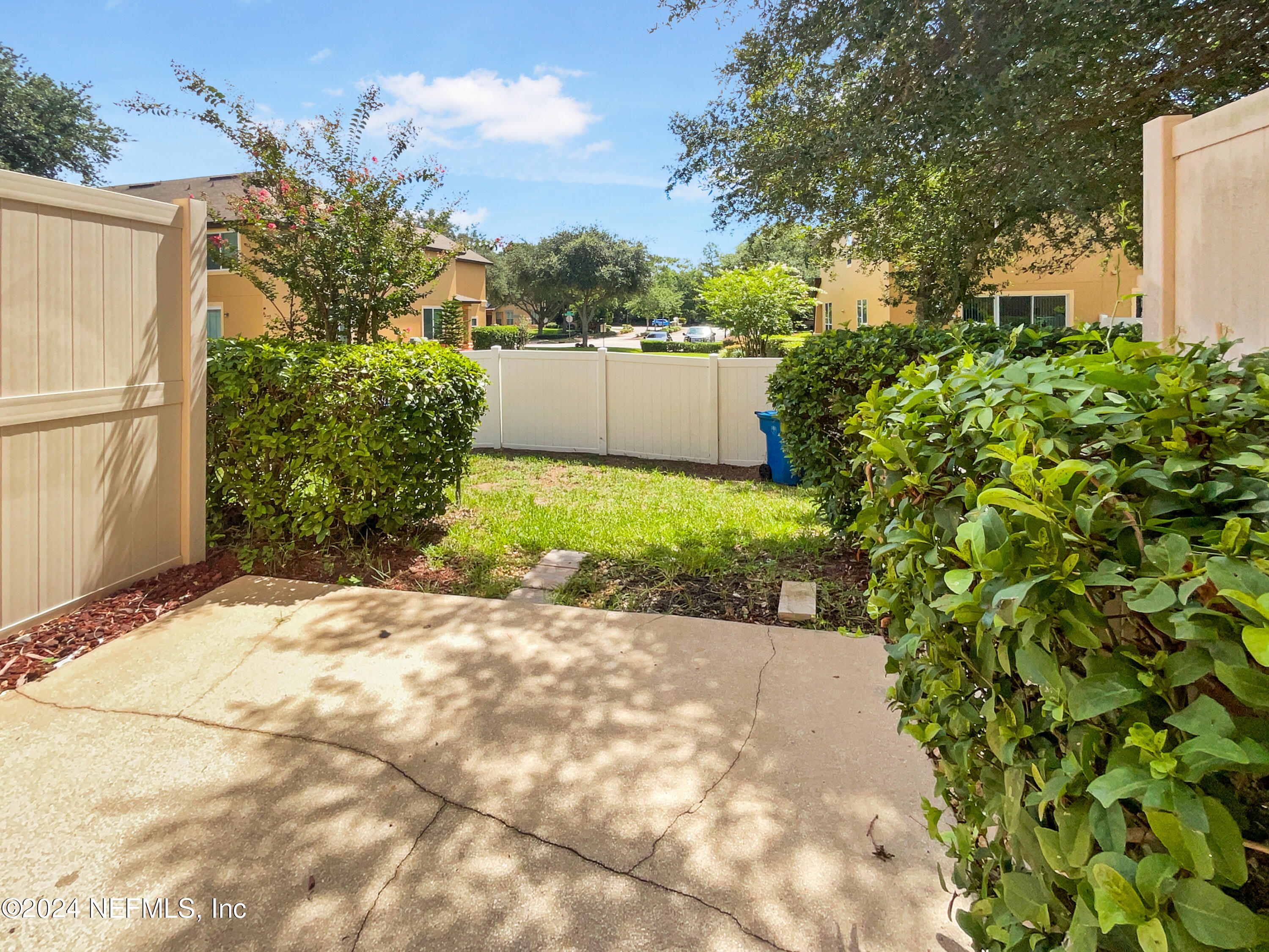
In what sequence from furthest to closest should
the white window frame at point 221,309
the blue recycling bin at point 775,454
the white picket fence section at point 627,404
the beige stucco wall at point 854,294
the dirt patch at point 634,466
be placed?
the white window frame at point 221,309
the beige stucco wall at point 854,294
the white picket fence section at point 627,404
the dirt patch at point 634,466
the blue recycling bin at point 775,454

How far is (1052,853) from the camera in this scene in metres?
0.94

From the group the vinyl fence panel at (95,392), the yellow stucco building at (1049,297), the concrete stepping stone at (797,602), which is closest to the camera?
the vinyl fence panel at (95,392)

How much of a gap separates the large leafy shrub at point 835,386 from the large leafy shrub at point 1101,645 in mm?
3250

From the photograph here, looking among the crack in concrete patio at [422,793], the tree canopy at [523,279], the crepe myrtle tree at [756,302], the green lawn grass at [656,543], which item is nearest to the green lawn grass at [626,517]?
the green lawn grass at [656,543]

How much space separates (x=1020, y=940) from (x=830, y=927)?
902mm

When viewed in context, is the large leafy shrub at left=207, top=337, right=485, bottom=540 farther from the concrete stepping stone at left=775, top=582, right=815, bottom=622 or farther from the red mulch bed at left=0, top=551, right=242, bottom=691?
the concrete stepping stone at left=775, top=582, right=815, bottom=622

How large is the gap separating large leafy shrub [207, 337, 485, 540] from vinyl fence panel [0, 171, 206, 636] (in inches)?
8.2

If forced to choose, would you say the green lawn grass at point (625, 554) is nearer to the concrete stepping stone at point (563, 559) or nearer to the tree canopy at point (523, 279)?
the concrete stepping stone at point (563, 559)

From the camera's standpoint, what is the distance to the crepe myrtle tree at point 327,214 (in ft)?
18.0

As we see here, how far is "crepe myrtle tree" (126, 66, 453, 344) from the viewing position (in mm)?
5492

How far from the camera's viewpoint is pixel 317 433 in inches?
175

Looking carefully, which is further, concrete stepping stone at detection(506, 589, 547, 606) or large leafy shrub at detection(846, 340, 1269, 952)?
concrete stepping stone at detection(506, 589, 547, 606)

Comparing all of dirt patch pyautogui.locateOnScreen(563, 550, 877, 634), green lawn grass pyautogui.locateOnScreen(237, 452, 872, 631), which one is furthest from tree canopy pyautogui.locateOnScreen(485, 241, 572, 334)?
dirt patch pyautogui.locateOnScreen(563, 550, 877, 634)

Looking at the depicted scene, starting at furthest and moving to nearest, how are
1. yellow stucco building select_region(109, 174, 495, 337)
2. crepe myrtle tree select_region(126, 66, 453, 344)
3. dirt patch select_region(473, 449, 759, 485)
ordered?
yellow stucco building select_region(109, 174, 495, 337) < dirt patch select_region(473, 449, 759, 485) < crepe myrtle tree select_region(126, 66, 453, 344)
